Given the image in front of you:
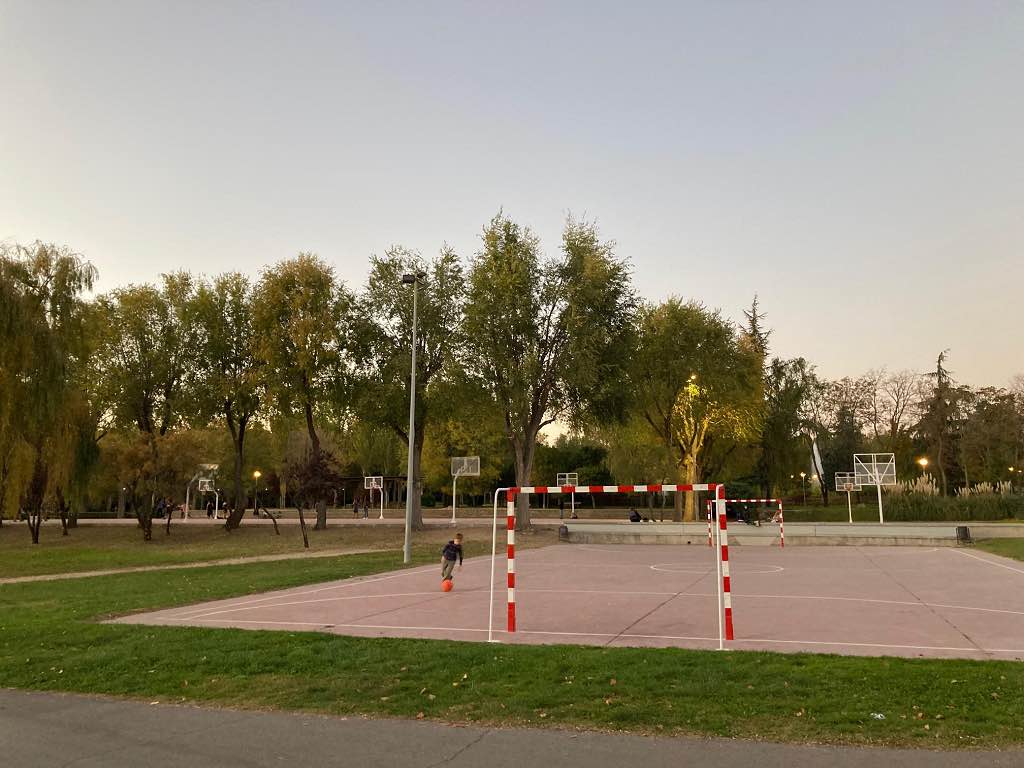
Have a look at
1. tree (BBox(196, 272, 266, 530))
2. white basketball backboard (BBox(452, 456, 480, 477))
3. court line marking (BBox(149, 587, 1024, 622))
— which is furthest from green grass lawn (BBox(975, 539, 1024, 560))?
tree (BBox(196, 272, 266, 530))

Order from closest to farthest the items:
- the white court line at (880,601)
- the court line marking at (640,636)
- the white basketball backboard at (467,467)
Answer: the court line marking at (640,636), the white court line at (880,601), the white basketball backboard at (467,467)

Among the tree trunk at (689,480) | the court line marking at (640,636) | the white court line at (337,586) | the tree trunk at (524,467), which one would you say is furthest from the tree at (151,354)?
the court line marking at (640,636)

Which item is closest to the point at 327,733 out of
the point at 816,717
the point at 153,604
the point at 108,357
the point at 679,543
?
the point at 816,717

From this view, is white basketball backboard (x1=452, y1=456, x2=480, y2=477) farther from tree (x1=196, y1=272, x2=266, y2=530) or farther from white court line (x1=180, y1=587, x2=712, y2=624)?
white court line (x1=180, y1=587, x2=712, y2=624)

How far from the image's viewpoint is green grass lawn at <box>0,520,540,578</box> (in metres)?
28.3

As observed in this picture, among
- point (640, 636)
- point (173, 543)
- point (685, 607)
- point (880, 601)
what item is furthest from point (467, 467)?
point (640, 636)

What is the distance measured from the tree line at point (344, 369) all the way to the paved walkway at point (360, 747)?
84.3 feet

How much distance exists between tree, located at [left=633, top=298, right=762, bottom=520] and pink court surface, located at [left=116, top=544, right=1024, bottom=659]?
76.0 ft

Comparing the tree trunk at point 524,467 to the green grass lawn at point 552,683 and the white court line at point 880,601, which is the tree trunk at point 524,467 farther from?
the green grass lawn at point 552,683

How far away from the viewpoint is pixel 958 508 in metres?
45.2

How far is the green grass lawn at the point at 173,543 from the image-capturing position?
28297mm

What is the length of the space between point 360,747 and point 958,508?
4845 cm

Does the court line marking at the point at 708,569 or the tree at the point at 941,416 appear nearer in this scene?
the court line marking at the point at 708,569

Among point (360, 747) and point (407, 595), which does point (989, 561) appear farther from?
point (360, 747)
